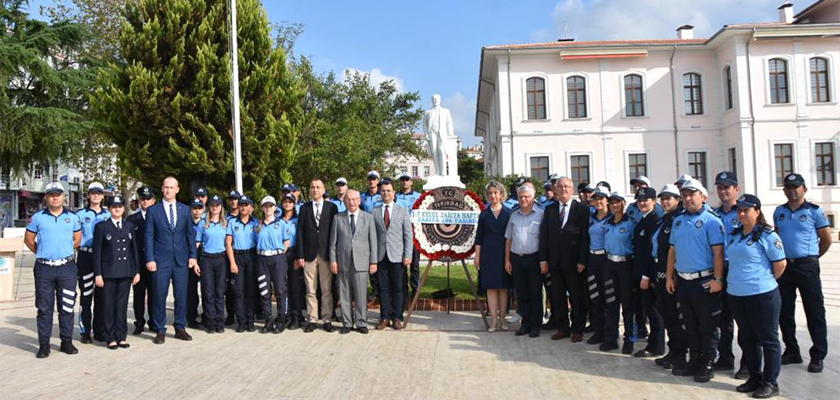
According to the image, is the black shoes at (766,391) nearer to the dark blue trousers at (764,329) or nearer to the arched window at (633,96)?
the dark blue trousers at (764,329)

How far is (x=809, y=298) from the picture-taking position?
534cm

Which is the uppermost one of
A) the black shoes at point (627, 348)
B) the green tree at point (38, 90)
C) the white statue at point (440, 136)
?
the green tree at point (38, 90)

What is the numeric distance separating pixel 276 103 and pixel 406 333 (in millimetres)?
8942

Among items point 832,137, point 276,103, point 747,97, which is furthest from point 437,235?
point 832,137

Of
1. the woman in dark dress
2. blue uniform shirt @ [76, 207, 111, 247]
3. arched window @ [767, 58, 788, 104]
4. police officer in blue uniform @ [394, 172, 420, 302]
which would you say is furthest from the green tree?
arched window @ [767, 58, 788, 104]

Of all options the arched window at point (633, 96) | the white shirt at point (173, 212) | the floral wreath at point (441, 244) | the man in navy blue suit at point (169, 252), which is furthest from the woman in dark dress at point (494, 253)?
the arched window at point (633, 96)

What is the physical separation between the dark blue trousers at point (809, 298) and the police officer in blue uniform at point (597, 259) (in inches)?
67.6

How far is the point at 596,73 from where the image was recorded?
28.8 metres

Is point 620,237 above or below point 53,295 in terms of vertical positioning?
above

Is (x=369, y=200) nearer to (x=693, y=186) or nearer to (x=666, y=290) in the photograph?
(x=666, y=290)

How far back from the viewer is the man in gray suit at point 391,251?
761cm

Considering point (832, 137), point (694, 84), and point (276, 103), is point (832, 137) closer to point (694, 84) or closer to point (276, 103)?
point (694, 84)

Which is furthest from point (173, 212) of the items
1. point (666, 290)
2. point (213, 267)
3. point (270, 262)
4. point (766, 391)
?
point (766, 391)

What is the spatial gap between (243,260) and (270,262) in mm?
393
